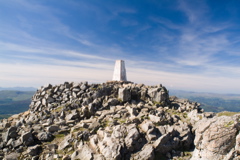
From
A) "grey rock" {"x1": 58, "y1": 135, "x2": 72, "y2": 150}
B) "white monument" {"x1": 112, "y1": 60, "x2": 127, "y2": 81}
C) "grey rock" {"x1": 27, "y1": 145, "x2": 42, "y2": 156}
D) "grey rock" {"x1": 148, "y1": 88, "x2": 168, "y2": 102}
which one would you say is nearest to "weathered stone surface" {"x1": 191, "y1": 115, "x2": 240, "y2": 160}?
"grey rock" {"x1": 58, "y1": 135, "x2": 72, "y2": 150}

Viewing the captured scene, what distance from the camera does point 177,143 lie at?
70.9 feet

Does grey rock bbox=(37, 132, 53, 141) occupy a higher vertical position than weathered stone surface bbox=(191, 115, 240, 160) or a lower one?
lower

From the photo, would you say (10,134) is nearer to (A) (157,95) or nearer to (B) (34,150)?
(B) (34,150)

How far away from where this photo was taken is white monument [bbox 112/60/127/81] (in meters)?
52.1

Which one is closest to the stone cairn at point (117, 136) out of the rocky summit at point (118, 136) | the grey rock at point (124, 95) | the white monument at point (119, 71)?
the rocky summit at point (118, 136)

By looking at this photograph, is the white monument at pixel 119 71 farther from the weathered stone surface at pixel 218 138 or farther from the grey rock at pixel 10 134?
the weathered stone surface at pixel 218 138

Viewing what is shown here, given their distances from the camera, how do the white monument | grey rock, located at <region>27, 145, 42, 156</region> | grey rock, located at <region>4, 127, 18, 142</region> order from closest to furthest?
grey rock, located at <region>27, 145, 42, 156</region>
grey rock, located at <region>4, 127, 18, 142</region>
the white monument

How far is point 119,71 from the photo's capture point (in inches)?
2053

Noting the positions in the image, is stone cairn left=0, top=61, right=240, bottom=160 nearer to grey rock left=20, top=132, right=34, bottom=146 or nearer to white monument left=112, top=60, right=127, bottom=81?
grey rock left=20, top=132, right=34, bottom=146

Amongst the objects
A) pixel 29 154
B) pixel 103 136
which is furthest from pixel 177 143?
pixel 29 154

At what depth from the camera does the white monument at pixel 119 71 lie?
171 ft

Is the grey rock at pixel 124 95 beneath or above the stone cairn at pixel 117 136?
above

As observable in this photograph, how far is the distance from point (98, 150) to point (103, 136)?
256 cm

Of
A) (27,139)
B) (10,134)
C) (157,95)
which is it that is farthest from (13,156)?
(157,95)
